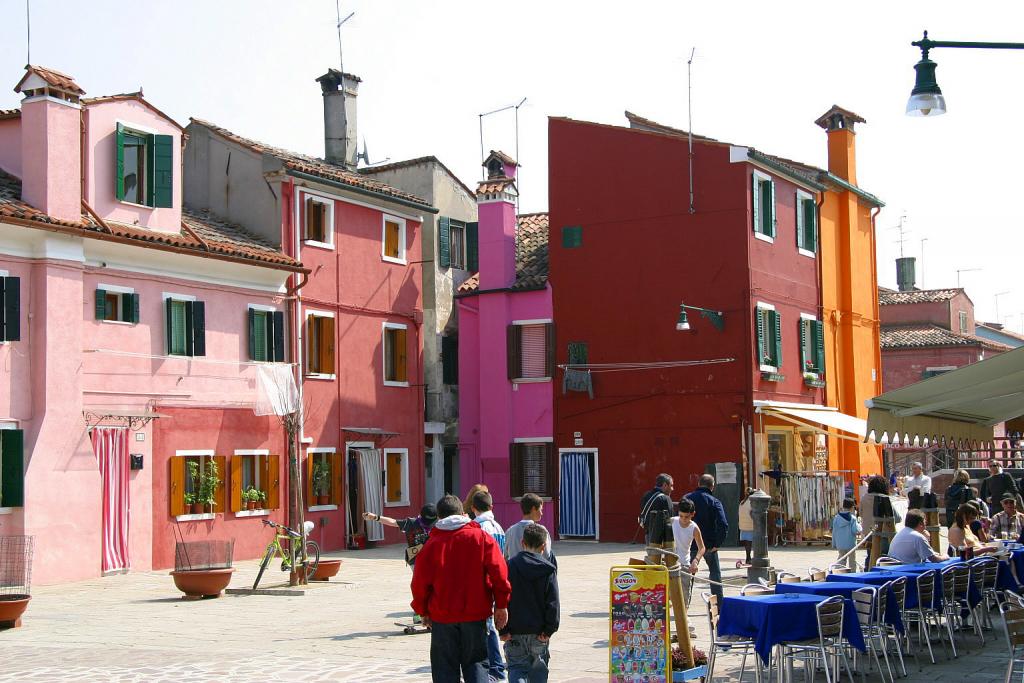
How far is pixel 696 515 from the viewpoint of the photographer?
15.3 metres

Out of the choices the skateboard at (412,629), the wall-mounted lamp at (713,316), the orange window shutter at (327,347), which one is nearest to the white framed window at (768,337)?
→ the wall-mounted lamp at (713,316)

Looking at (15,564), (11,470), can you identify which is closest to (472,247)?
(11,470)

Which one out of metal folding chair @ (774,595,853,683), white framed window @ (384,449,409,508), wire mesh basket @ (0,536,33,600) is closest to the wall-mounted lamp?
white framed window @ (384,449,409,508)

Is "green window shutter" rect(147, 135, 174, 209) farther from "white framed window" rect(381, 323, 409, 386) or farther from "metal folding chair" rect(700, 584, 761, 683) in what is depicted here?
"metal folding chair" rect(700, 584, 761, 683)

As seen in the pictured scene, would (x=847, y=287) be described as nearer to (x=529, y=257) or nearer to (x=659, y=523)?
(x=529, y=257)

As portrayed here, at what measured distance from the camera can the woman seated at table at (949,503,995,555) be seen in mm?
14398

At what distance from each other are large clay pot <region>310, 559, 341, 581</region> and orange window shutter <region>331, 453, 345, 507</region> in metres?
7.38

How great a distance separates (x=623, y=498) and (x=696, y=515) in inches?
577

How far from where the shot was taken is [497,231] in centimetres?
3209

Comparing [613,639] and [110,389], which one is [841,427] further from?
[613,639]

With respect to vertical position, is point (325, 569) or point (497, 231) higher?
point (497, 231)

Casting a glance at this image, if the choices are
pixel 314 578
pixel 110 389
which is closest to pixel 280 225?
pixel 110 389

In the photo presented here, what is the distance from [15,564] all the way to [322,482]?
8.59m

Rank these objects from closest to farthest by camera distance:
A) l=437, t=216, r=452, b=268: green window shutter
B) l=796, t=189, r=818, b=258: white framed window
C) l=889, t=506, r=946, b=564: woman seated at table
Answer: l=889, t=506, r=946, b=564: woman seated at table → l=796, t=189, r=818, b=258: white framed window → l=437, t=216, r=452, b=268: green window shutter
